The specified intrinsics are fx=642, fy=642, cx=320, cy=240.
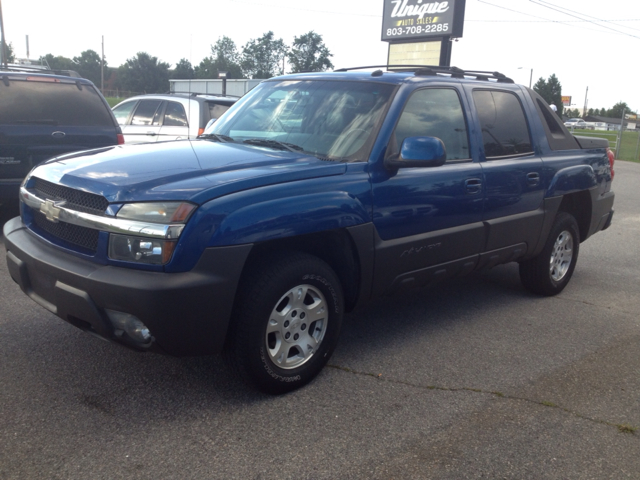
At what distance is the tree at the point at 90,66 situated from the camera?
95231 mm

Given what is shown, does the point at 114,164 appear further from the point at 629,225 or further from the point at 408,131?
the point at 629,225

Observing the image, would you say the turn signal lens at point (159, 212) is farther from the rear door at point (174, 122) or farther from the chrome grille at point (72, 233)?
the rear door at point (174, 122)

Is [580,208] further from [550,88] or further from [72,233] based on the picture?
[550,88]

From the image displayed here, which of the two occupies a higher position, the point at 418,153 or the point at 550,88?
the point at 550,88

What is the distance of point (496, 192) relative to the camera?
489cm

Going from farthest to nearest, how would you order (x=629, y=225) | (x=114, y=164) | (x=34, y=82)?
(x=629, y=225)
(x=34, y=82)
(x=114, y=164)

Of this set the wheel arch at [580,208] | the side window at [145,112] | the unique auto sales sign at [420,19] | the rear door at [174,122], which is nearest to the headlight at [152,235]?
the wheel arch at [580,208]

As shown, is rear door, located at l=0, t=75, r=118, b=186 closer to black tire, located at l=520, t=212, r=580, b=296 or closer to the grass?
black tire, located at l=520, t=212, r=580, b=296

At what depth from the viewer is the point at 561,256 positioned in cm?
601

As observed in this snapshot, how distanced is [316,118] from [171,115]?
7.04 m

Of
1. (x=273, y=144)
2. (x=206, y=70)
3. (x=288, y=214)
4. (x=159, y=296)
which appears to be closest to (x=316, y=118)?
(x=273, y=144)

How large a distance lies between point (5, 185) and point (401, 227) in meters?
4.75

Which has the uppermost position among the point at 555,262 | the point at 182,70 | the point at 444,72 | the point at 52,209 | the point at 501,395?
the point at 182,70

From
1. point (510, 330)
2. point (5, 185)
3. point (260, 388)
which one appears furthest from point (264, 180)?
point (5, 185)
